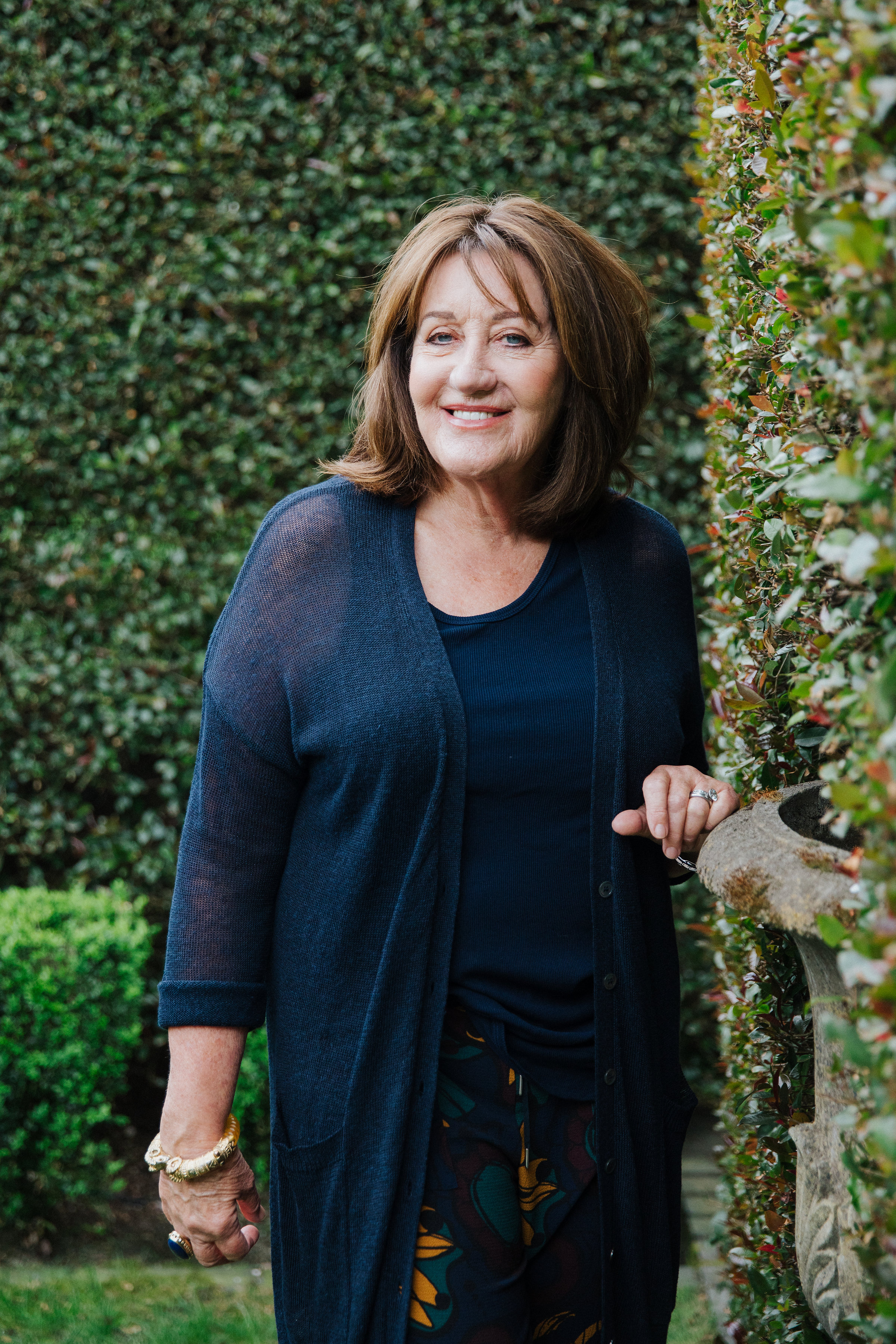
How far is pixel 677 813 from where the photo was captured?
1.83 meters

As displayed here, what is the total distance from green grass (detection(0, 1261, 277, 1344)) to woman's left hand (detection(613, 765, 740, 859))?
79.7 inches

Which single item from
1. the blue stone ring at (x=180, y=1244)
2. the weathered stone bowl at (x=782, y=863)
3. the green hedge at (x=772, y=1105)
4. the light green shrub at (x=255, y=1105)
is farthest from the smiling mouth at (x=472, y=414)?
the light green shrub at (x=255, y=1105)

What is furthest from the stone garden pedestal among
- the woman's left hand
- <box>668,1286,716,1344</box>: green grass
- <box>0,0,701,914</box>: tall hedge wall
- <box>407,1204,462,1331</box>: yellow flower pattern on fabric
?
<box>0,0,701,914</box>: tall hedge wall

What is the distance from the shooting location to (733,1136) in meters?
2.84

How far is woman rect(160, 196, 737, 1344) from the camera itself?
1808 mm

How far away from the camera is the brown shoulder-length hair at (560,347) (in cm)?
201

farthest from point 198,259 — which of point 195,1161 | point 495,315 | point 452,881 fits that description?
point 195,1161

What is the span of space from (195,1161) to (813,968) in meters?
1.03

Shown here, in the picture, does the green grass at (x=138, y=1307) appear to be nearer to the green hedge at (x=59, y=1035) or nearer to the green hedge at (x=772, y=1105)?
the green hedge at (x=59, y=1035)

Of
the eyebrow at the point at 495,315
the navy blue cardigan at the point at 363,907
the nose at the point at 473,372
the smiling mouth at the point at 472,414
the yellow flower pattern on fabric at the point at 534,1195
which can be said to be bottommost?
the yellow flower pattern on fabric at the point at 534,1195

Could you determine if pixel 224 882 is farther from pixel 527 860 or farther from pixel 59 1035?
pixel 59 1035

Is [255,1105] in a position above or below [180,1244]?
below

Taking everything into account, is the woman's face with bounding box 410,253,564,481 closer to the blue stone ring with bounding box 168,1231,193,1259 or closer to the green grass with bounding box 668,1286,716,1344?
the blue stone ring with bounding box 168,1231,193,1259

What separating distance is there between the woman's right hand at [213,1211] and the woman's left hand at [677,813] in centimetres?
82
